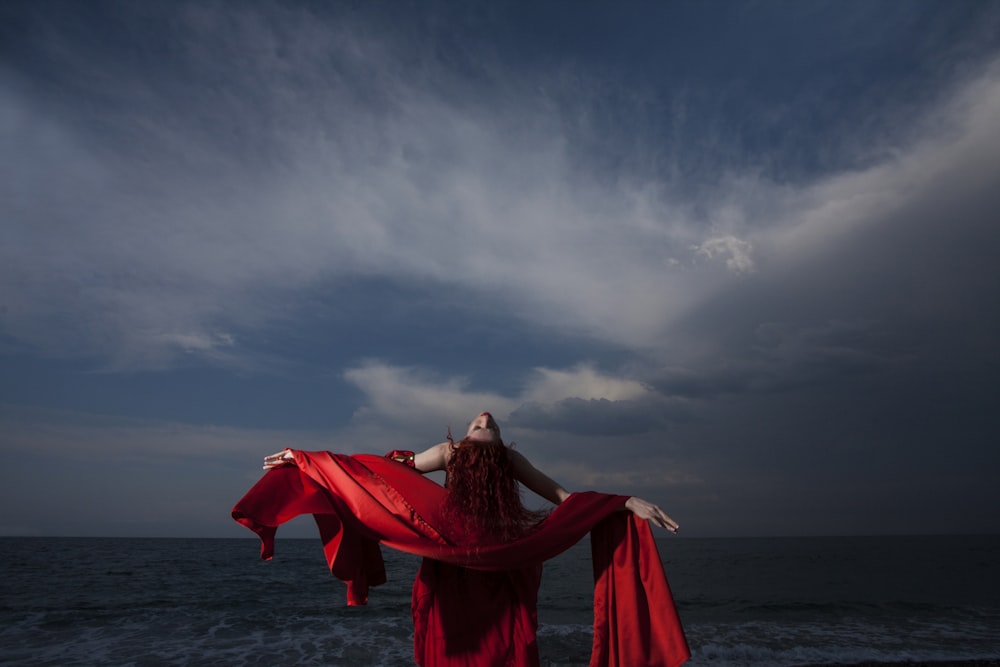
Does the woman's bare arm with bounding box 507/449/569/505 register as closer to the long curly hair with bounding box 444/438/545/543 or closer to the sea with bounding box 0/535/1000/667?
the long curly hair with bounding box 444/438/545/543

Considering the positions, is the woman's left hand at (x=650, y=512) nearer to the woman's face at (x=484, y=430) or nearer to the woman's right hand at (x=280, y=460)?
the woman's face at (x=484, y=430)

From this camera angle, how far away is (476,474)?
12.5 ft

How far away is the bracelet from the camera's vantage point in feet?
13.6

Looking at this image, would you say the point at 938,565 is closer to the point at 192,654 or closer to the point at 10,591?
the point at 192,654

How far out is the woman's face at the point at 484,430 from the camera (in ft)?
12.9

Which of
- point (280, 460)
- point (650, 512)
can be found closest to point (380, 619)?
point (280, 460)

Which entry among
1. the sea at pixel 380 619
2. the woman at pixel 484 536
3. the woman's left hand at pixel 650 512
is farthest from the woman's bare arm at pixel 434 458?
the sea at pixel 380 619

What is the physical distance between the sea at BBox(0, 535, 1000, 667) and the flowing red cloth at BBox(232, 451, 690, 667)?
843 centimetres

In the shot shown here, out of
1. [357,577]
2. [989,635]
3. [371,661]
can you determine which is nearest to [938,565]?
[989,635]

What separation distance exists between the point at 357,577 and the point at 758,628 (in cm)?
1474

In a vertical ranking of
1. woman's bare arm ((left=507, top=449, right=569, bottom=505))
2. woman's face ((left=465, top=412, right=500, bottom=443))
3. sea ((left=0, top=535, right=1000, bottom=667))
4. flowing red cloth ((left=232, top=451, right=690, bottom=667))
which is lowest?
sea ((left=0, top=535, right=1000, bottom=667))

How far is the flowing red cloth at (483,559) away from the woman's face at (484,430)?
0.42 m

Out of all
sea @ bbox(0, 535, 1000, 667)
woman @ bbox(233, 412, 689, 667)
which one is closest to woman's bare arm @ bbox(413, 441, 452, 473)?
woman @ bbox(233, 412, 689, 667)

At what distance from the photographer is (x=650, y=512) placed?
A: 3883 mm
